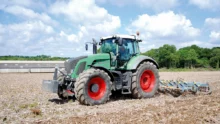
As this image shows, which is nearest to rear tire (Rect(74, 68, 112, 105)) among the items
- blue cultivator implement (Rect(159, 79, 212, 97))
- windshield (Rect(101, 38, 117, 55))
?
windshield (Rect(101, 38, 117, 55))

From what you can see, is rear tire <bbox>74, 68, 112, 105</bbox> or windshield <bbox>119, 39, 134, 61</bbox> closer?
rear tire <bbox>74, 68, 112, 105</bbox>

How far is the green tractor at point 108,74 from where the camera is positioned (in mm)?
8297

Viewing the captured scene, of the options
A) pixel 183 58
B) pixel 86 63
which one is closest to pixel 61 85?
pixel 86 63

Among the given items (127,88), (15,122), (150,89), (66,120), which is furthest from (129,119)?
(150,89)

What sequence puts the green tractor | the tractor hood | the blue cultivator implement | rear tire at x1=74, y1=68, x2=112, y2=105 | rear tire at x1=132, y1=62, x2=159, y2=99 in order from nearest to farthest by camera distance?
rear tire at x1=74, y1=68, x2=112, y2=105, the green tractor, the tractor hood, rear tire at x1=132, y1=62, x2=159, y2=99, the blue cultivator implement

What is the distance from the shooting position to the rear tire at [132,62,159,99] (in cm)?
969

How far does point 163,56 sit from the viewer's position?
85125mm

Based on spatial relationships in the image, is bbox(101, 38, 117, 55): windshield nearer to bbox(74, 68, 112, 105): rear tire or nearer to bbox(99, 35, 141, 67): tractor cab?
bbox(99, 35, 141, 67): tractor cab

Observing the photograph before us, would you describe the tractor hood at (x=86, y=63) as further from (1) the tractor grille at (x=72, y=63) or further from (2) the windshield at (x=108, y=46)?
(2) the windshield at (x=108, y=46)

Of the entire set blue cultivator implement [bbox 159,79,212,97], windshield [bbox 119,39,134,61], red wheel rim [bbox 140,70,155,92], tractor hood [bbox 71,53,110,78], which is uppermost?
windshield [bbox 119,39,134,61]

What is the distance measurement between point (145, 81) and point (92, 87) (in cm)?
296

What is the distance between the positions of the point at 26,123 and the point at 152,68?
19.7ft

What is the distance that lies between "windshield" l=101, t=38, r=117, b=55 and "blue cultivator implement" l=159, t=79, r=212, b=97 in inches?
121

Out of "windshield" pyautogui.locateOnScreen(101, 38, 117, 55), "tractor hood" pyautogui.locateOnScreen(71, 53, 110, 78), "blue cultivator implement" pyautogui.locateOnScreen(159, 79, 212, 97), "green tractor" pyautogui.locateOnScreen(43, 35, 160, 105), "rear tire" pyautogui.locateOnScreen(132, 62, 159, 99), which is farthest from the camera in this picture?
"blue cultivator implement" pyautogui.locateOnScreen(159, 79, 212, 97)
